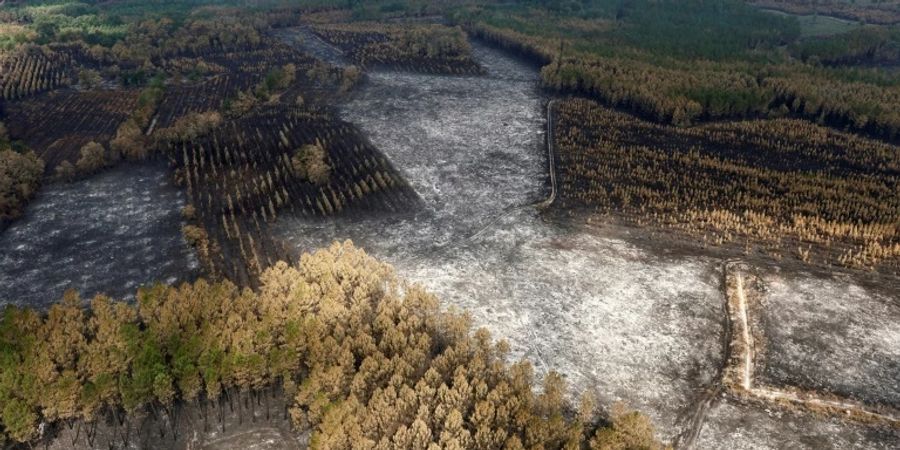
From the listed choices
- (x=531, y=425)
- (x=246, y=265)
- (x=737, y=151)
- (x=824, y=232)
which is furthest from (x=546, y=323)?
(x=737, y=151)

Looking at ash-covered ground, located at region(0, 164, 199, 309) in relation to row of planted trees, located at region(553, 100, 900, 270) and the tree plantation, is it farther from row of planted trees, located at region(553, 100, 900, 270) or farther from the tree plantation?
row of planted trees, located at region(553, 100, 900, 270)

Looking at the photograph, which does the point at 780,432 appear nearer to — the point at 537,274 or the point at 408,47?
the point at 537,274

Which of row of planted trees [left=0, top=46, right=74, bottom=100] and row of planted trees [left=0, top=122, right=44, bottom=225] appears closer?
row of planted trees [left=0, top=122, right=44, bottom=225]

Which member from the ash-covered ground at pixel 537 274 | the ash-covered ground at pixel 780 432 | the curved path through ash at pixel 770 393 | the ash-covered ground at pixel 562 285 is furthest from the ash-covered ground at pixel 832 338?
the ash-covered ground at pixel 537 274

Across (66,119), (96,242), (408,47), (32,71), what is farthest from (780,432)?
(32,71)

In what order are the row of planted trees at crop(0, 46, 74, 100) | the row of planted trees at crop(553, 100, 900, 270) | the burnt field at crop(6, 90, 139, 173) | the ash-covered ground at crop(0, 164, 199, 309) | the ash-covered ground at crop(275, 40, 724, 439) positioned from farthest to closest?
the row of planted trees at crop(0, 46, 74, 100) < the burnt field at crop(6, 90, 139, 173) < the row of planted trees at crop(553, 100, 900, 270) < the ash-covered ground at crop(0, 164, 199, 309) < the ash-covered ground at crop(275, 40, 724, 439)

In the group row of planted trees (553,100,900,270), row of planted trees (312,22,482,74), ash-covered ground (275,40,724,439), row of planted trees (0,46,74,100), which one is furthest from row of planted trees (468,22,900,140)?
row of planted trees (0,46,74,100)
